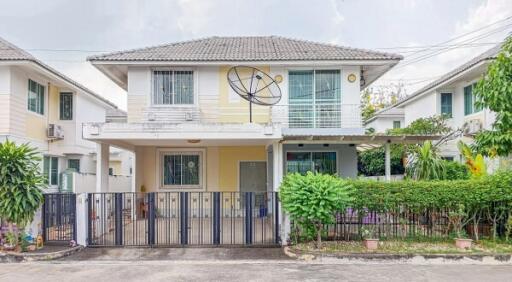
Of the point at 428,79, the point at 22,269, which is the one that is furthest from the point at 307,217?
the point at 428,79

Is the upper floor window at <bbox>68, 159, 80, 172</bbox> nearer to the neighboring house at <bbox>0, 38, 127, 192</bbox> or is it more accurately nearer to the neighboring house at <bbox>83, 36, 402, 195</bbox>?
the neighboring house at <bbox>0, 38, 127, 192</bbox>

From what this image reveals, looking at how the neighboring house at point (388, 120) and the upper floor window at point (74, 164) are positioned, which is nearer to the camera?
the upper floor window at point (74, 164)

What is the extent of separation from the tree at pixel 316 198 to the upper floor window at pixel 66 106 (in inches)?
454

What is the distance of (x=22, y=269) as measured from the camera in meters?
9.81

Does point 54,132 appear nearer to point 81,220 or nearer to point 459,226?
point 81,220

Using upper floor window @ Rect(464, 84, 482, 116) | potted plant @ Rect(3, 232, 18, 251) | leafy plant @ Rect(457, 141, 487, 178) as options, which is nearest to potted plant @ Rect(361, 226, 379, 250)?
leafy plant @ Rect(457, 141, 487, 178)

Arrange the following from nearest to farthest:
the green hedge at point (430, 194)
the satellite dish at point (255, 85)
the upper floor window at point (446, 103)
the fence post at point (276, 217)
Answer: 1. the green hedge at point (430, 194)
2. the fence post at point (276, 217)
3. the satellite dish at point (255, 85)
4. the upper floor window at point (446, 103)

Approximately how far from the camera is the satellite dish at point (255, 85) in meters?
14.7

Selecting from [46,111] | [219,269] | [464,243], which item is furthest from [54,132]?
[464,243]

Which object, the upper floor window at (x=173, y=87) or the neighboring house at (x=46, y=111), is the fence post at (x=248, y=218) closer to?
the upper floor window at (x=173, y=87)

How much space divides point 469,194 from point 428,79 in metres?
31.7

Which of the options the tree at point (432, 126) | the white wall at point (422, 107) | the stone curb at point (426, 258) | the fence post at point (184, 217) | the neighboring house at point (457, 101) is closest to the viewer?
the stone curb at point (426, 258)

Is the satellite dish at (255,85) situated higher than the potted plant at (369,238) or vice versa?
the satellite dish at (255,85)

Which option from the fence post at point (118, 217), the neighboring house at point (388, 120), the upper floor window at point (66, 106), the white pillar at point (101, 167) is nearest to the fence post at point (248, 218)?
the fence post at point (118, 217)
